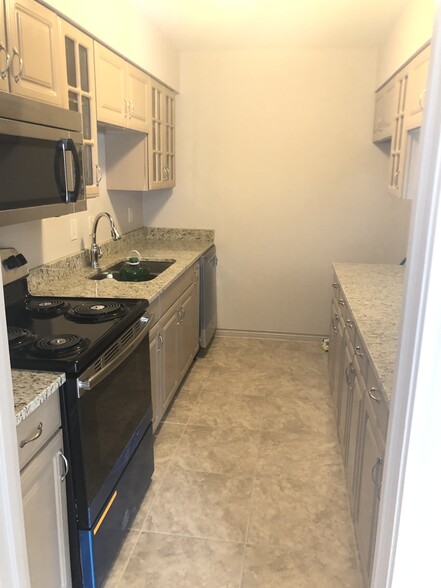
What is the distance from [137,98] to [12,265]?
59.6 inches

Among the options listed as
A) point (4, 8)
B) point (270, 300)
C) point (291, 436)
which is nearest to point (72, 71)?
point (4, 8)

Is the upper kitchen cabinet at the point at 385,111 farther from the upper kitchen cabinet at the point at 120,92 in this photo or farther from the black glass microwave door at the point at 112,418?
the black glass microwave door at the point at 112,418

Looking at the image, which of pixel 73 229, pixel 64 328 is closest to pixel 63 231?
pixel 73 229

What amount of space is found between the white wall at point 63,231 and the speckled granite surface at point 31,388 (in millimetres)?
949

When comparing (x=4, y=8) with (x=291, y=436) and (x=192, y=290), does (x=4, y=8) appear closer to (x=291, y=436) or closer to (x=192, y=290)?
(x=192, y=290)

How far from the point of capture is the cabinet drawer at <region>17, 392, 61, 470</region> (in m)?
1.37

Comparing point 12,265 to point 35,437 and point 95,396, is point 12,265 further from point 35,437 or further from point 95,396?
point 35,437

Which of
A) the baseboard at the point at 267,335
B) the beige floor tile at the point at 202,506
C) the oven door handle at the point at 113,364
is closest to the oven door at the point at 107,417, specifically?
the oven door handle at the point at 113,364

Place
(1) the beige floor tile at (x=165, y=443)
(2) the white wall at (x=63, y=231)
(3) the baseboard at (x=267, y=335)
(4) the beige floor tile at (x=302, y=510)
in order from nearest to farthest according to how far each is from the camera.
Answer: (4) the beige floor tile at (x=302, y=510)
(2) the white wall at (x=63, y=231)
(1) the beige floor tile at (x=165, y=443)
(3) the baseboard at (x=267, y=335)

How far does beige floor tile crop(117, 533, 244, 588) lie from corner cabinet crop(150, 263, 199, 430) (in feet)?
2.51

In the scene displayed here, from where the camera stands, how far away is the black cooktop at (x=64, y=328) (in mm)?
1616

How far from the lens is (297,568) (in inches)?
77.4

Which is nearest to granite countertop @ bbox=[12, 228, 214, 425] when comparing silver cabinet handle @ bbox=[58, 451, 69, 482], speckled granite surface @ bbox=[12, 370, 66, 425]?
speckled granite surface @ bbox=[12, 370, 66, 425]

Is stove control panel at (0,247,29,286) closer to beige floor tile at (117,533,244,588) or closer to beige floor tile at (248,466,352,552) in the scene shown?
beige floor tile at (117,533,244,588)
